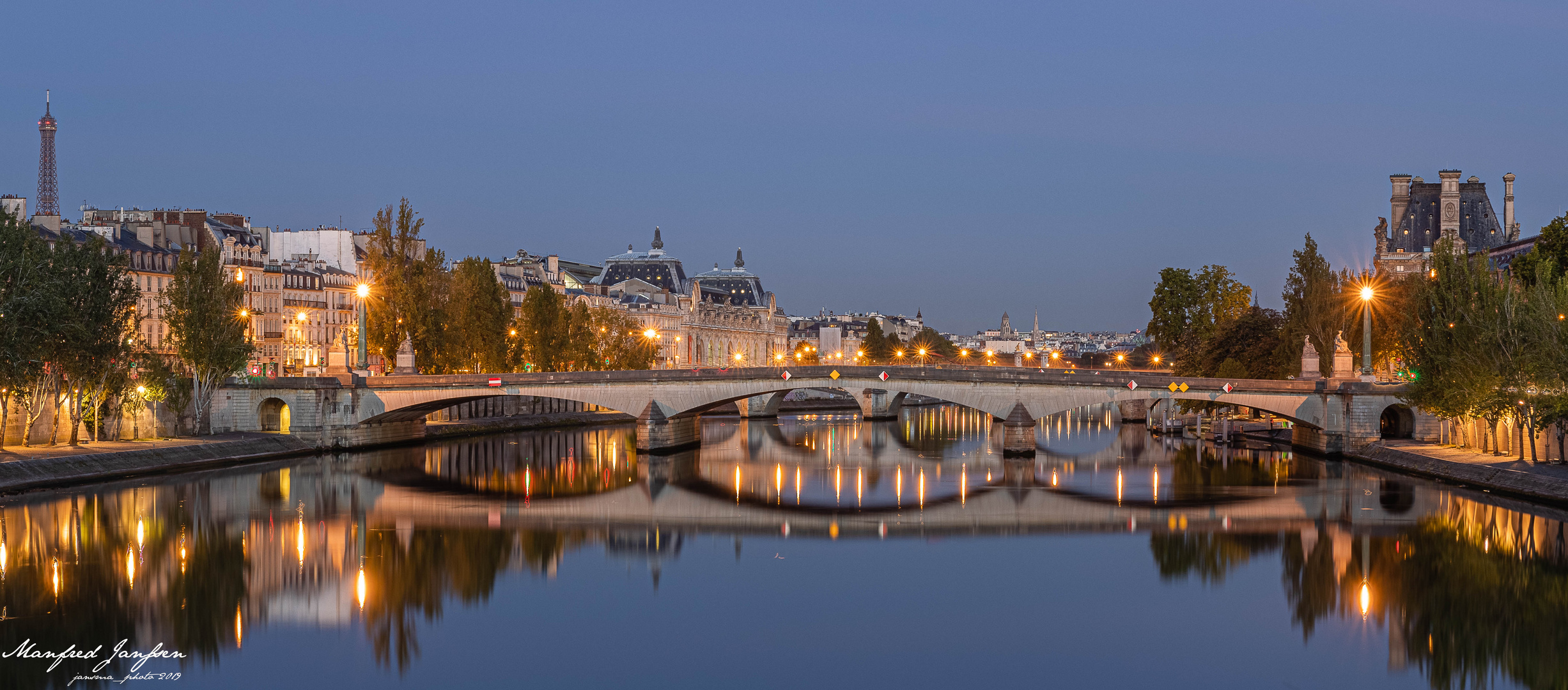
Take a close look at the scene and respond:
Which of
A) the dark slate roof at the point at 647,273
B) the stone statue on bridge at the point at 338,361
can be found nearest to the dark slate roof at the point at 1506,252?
the stone statue on bridge at the point at 338,361

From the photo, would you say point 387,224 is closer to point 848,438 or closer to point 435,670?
point 848,438

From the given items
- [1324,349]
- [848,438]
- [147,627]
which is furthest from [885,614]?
[848,438]

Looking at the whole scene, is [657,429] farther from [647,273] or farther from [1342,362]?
[647,273]

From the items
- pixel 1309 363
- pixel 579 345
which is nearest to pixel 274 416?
pixel 579 345

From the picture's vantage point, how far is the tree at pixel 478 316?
86750mm

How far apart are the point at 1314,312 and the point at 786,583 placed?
4776 cm

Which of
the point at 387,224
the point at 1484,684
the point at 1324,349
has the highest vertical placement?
the point at 387,224

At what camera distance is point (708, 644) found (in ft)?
104

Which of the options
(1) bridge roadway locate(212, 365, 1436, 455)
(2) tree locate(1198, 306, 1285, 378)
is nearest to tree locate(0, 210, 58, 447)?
(1) bridge roadway locate(212, 365, 1436, 455)

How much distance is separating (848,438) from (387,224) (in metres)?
30.6

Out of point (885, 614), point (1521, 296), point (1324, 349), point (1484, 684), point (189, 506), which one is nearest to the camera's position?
point (1484, 684)

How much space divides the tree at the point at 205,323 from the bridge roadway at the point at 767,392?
3736mm

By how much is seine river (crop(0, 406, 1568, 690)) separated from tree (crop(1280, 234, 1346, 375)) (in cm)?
1832

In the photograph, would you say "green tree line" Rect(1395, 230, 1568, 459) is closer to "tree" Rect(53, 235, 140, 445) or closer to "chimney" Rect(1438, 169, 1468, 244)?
"chimney" Rect(1438, 169, 1468, 244)
